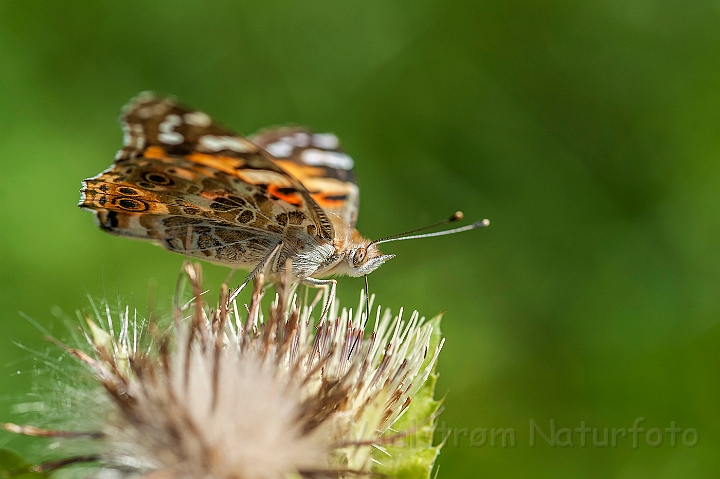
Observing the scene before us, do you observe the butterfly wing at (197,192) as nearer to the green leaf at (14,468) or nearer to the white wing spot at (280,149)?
the white wing spot at (280,149)

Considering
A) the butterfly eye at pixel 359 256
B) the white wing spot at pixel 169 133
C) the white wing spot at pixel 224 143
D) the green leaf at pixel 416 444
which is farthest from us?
the butterfly eye at pixel 359 256

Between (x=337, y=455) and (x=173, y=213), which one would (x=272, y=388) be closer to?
(x=337, y=455)

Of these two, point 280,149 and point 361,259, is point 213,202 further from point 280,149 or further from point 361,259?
point 280,149

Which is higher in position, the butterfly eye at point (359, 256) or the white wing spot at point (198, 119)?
the white wing spot at point (198, 119)

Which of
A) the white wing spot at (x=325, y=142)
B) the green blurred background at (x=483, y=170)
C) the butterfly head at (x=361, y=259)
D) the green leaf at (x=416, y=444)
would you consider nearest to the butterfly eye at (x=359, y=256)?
the butterfly head at (x=361, y=259)

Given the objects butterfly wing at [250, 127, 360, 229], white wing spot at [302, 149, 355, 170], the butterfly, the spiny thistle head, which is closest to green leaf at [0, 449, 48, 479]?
the spiny thistle head

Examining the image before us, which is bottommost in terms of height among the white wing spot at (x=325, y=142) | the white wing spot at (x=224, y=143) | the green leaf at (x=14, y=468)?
the green leaf at (x=14, y=468)

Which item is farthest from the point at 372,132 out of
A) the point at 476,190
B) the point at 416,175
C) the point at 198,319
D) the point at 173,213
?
the point at 198,319
